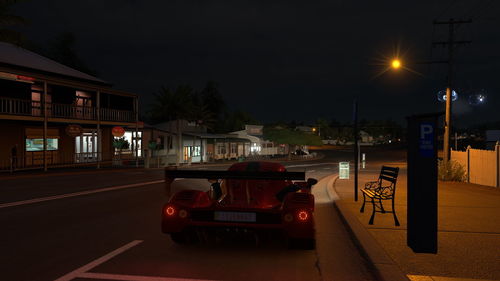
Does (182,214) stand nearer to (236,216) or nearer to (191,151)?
(236,216)

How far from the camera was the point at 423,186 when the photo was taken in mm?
5691

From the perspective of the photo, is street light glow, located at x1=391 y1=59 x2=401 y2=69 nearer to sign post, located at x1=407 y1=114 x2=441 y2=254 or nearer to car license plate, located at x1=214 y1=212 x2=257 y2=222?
sign post, located at x1=407 y1=114 x2=441 y2=254

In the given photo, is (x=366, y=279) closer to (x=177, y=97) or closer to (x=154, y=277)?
(x=154, y=277)

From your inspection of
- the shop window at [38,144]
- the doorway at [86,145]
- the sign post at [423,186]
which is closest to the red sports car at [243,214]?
the sign post at [423,186]

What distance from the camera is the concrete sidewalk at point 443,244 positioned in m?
4.83

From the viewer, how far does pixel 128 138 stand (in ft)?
128

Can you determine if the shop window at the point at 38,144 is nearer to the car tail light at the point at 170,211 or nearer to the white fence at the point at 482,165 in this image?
the car tail light at the point at 170,211

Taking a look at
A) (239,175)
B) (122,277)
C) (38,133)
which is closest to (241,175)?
(239,175)

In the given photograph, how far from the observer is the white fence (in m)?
15.1

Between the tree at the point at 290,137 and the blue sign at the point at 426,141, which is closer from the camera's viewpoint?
the blue sign at the point at 426,141

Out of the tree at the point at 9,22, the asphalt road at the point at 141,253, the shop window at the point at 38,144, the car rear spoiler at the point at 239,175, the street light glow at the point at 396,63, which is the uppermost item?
the tree at the point at 9,22

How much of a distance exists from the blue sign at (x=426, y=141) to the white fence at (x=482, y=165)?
443 inches

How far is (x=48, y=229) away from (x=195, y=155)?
39109 mm

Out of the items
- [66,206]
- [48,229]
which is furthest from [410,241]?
[66,206]
